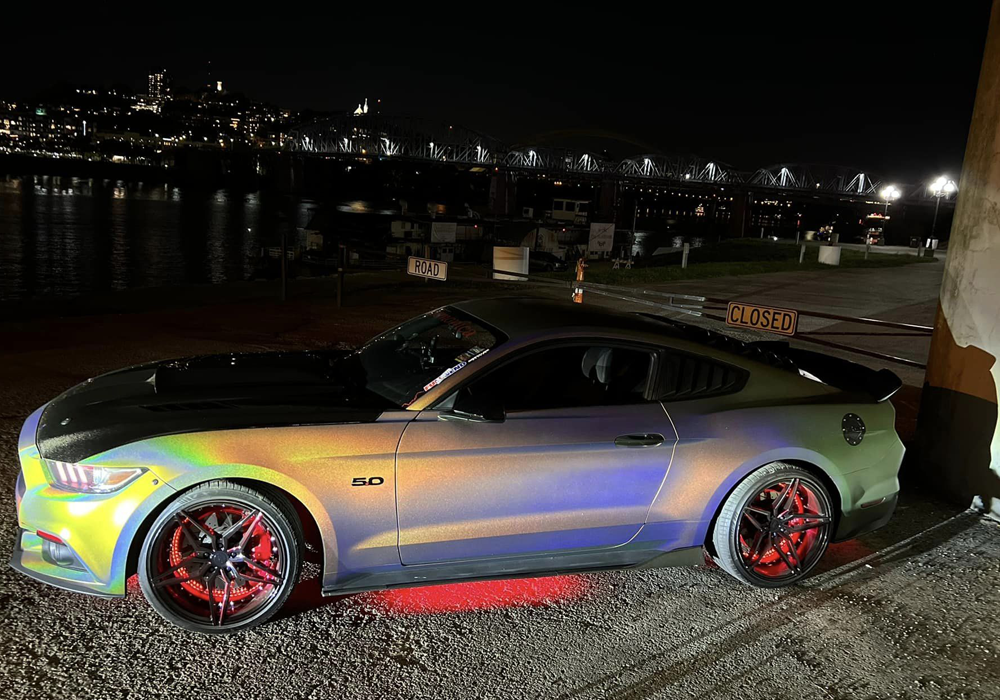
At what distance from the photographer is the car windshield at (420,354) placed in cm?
398

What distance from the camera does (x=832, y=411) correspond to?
4402mm

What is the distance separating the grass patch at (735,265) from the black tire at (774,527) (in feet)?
55.3

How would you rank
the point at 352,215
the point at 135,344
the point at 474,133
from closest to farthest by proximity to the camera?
the point at 135,344 → the point at 352,215 → the point at 474,133

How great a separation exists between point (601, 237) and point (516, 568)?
38529 mm

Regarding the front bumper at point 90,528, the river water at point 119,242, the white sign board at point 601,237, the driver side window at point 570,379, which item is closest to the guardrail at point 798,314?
the driver side window at point 570,379

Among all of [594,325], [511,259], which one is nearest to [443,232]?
[511,259]

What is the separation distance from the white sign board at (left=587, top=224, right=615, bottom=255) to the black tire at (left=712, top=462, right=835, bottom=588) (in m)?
36.5

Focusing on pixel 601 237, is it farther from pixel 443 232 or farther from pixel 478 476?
pixel 478 476

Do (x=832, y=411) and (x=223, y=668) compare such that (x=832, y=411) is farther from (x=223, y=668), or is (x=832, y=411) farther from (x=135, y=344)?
(x=135, y=344)

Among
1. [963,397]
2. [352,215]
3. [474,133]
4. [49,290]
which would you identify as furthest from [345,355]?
[474,133]

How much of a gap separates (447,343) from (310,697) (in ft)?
6.32

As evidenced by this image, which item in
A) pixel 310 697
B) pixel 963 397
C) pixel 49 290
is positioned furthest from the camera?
pixel 49 290

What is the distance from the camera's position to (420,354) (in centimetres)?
447

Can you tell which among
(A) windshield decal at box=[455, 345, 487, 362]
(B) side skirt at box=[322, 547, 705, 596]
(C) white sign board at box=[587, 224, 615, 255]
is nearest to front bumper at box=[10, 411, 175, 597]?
(B) side skirt at box=[322, 547, 705, 596]
